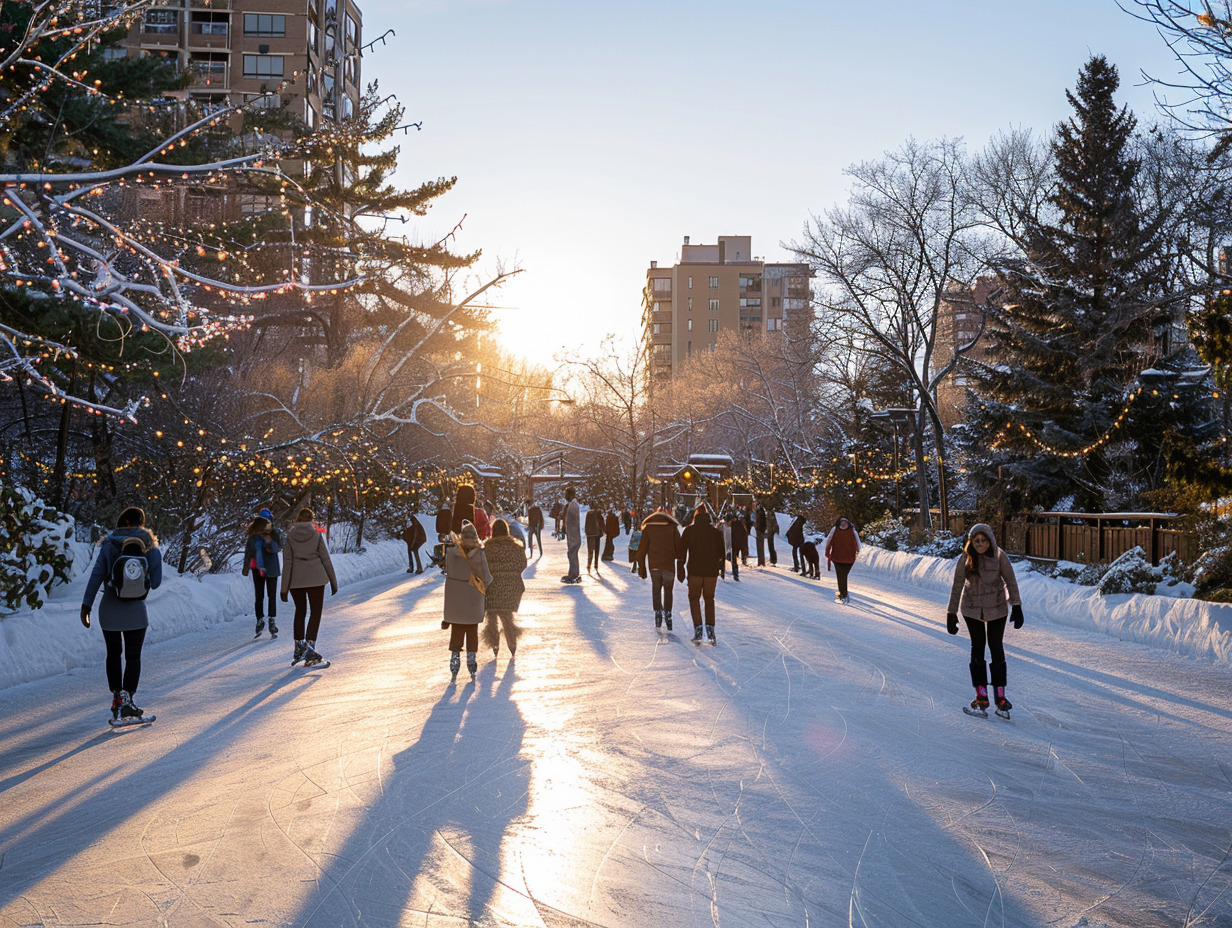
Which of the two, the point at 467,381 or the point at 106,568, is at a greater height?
the point at 467,381

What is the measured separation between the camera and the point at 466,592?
11.0 metres

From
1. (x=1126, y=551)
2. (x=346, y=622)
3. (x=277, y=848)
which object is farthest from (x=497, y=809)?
(x=1126, y=551)

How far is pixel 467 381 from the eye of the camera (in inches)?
1861

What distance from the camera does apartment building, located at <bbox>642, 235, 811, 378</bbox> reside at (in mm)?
118188

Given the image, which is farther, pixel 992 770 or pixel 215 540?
pixel 215 540

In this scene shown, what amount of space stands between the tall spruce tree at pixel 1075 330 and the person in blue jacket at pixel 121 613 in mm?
22207

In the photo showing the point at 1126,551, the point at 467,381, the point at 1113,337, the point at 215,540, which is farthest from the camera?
the point at 467,381

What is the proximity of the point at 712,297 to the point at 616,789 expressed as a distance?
4563 inches

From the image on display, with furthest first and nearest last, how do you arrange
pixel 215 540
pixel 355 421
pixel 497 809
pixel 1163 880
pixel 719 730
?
pixel 355 421, pixel 215 540, pixel 719 730, pixel 497 809, pixel 1163 880

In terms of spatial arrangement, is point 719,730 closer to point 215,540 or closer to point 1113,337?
point 215,540

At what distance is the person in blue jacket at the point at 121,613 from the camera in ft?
29.1

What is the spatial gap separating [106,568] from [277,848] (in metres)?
4.40

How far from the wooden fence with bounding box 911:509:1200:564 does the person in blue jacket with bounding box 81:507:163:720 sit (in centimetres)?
1482

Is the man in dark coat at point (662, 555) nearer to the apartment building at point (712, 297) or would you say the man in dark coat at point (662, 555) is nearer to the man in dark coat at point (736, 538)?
the man in dark coat at point (736, 538)
